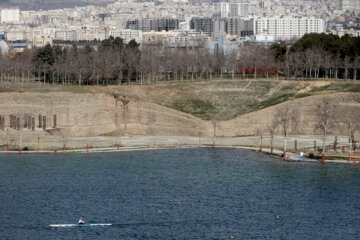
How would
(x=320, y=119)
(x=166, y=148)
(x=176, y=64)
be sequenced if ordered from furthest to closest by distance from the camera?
(x=176, y=64), (x=320, y=119), (x=166, y=148)

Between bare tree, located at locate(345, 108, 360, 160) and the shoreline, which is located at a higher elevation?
bare tree, located at locate(345, 108, 360, 160)

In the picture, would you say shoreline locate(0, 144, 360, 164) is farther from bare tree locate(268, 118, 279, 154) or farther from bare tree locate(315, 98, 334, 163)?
bare tree locate(315, 98, 334, 163)

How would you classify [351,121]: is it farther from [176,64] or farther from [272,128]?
[176,64]

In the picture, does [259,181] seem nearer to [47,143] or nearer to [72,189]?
[72,189]

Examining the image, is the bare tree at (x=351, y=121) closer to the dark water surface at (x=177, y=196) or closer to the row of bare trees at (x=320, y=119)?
the row of bare trees at (x=320, y=119)

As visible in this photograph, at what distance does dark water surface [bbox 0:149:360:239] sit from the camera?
52.9 m

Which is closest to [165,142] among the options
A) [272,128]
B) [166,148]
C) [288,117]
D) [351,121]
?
[166,148]

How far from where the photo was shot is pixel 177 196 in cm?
6250

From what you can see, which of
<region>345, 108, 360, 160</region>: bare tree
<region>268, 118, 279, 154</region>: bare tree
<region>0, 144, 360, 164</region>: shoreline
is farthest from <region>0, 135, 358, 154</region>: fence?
<region>345, 108, 360, 160</region>: bare tree

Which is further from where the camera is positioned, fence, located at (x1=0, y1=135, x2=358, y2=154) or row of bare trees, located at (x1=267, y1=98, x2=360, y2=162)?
row of bare trees, located at (x1=267, y1=98, x2=360, y2=162)

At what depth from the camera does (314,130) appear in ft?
301

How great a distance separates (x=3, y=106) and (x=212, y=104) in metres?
29.1

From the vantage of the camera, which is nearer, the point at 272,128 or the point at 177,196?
the point at 177,196

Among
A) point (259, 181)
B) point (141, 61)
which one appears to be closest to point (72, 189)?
point (259, 181)
